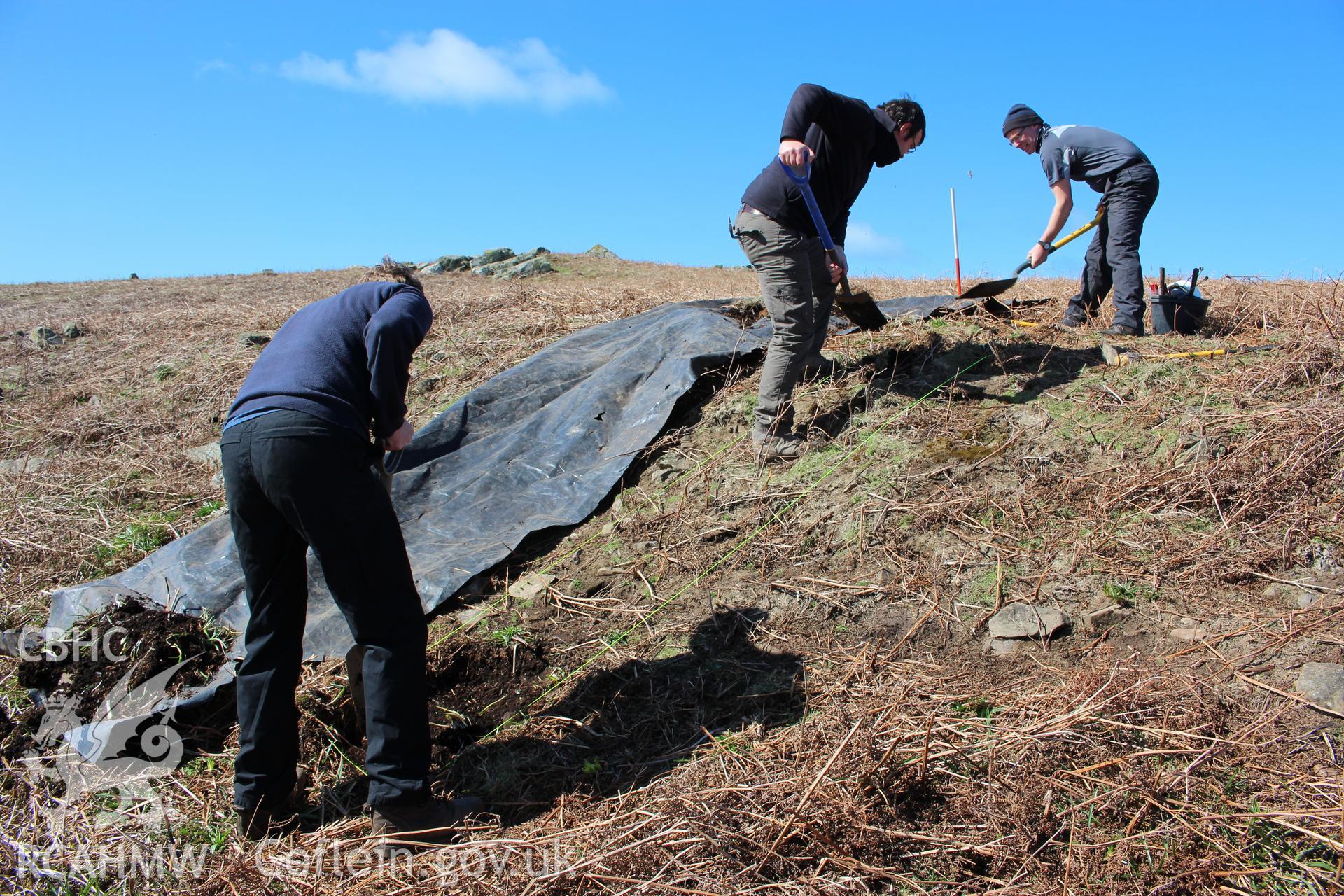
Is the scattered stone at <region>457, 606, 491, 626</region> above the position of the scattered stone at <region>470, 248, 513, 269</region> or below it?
below

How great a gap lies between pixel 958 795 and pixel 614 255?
15.0 meters

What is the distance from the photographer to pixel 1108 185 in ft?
17.4

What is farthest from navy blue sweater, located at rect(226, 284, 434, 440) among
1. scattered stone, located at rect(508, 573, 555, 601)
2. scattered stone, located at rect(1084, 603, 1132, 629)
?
scattered stone, located at rect(1084, 603, 1132, 629)

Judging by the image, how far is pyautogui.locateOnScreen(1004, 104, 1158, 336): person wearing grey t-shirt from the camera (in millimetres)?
5180

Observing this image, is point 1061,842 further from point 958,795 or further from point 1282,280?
point 1282,280

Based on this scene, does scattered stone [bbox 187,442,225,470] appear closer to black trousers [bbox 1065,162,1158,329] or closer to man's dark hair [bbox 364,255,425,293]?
man's dark hair [bbox 364,255,425,293]

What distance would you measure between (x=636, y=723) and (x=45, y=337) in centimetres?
979

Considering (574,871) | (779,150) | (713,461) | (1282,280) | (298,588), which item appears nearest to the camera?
(574,871)

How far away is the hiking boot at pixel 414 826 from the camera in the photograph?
2.31 meters

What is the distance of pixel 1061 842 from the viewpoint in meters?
2.18

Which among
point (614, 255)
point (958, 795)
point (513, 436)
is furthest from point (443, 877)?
point (614, 255)

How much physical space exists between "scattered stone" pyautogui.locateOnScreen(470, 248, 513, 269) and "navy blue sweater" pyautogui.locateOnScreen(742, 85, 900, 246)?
12.3 meters

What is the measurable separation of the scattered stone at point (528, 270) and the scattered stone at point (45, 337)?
20.9 ft

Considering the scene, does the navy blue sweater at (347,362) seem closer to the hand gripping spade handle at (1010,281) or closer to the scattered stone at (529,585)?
the scattered stone at (529,585)
